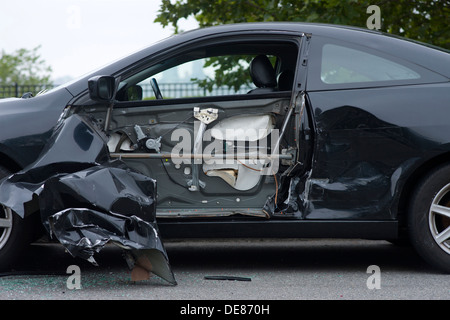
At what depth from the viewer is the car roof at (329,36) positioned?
495 centimetres

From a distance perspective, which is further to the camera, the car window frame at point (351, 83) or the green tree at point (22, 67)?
the green tree at point (22, 67)

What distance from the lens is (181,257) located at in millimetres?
5902

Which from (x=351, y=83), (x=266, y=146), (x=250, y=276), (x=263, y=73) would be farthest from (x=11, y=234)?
(x=351, y=83)

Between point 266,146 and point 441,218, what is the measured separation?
133cm

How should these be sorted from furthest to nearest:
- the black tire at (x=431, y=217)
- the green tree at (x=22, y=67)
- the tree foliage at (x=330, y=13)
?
the green tree at (x=22, y=67) → the tree foliage at (x=330, y=13) → the black tire at (x=431, y=217)

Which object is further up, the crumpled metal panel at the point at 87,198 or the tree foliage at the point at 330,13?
the tree foliage at the point at 330,13

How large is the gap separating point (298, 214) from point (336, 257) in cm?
124

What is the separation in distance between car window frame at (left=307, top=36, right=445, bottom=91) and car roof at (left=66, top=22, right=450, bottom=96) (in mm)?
29

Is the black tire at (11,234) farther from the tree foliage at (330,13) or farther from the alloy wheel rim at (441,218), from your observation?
the tree foliage at (330,13)

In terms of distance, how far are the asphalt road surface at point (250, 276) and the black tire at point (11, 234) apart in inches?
6.7

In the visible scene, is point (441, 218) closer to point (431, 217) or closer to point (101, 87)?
point (431, 217)

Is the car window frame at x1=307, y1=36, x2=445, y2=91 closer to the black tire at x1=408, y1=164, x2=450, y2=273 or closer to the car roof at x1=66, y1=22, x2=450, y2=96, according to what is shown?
the car roof at x1=66, y1=22, x2=450, y2=96

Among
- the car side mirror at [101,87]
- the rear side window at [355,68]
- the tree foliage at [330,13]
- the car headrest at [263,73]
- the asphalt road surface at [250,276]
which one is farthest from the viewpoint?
the tree foliage at [330,13]

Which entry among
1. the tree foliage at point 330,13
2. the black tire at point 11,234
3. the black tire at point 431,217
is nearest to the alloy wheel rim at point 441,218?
the black tire at point 431,217
